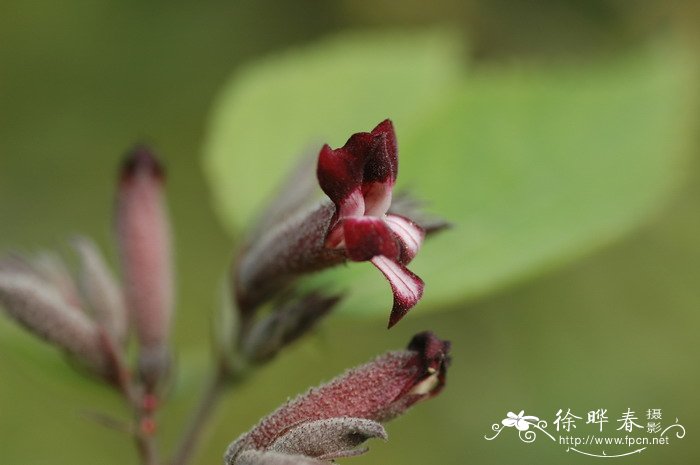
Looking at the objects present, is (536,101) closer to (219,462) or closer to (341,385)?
(341,385)

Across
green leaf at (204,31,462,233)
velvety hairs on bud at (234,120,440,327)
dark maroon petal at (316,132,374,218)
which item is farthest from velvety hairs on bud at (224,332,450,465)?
green leaf at (204,31,462,233)

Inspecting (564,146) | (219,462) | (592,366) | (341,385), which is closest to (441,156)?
(564,146)

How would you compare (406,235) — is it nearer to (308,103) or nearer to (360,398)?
(360,398)

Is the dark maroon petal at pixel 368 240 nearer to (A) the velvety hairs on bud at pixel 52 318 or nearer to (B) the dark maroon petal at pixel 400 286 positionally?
(B) the dark maroon petal at pixel 400 286

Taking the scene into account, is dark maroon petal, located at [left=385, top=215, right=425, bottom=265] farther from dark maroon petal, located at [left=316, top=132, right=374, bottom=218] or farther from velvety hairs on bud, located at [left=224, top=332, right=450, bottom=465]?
velvety hairs on bud, located at [left=224, top=332, right=450, bottom=465]

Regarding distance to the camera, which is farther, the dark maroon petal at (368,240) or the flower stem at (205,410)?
the flower stem at (205,410)

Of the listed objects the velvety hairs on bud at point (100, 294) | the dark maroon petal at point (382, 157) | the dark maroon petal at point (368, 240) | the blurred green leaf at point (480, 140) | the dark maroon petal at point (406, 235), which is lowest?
the dark maroon petal at point (368, 240)

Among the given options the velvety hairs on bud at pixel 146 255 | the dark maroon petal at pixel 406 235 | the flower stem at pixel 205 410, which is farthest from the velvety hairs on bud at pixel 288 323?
the dark maroon petal at pixel 406 235
